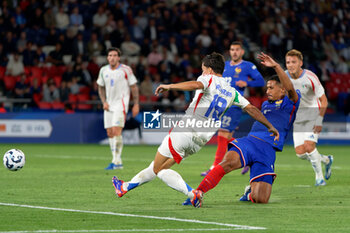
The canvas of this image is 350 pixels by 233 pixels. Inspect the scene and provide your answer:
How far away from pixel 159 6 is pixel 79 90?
5.55 metres

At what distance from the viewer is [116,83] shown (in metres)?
15.4

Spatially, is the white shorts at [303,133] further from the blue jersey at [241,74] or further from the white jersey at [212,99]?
the white jersey at [212,99]

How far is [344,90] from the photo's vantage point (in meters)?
28.7

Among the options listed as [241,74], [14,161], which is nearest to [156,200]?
[14,161]

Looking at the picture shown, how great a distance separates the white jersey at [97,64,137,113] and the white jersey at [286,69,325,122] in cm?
443

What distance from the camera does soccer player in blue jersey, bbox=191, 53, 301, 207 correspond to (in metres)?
9.06

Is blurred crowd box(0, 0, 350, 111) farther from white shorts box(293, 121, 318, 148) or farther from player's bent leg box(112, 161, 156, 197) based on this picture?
player's bent leg box(112, 161, 156, 197)

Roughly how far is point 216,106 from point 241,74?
518 cm

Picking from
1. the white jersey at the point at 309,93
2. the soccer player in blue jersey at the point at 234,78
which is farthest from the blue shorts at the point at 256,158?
the soccer player in blue jersey at the point at 234,78

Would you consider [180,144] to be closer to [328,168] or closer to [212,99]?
[212,99]

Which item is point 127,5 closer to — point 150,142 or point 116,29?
point 116,29

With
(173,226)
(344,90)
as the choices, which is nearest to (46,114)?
(344,90)

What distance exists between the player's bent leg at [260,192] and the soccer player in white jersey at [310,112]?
260 centimetres

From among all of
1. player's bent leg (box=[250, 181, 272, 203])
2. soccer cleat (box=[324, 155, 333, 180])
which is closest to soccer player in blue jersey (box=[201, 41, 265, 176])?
soccer cleat (box=[324, 155, 333, 180])
